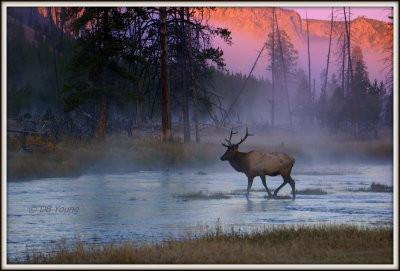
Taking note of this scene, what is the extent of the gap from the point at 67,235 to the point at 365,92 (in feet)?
133

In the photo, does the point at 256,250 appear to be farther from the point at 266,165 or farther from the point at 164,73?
the point at 164,73

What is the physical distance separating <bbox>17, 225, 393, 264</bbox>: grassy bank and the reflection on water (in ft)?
5.00

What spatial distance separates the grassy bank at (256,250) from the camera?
9.88 m

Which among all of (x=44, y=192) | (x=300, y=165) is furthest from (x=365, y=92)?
(x=44, y=192)

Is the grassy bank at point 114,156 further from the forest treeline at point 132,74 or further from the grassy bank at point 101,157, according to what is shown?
the forest treeline at point 132,74

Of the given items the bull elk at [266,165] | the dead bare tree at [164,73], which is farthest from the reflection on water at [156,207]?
the dead bare tree at [164,73]

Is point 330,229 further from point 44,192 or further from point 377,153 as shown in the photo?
point 377,153

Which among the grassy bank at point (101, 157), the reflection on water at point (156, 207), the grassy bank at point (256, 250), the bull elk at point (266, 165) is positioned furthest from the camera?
the grassy bank at point (101, 157)

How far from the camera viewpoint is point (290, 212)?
16375 mm

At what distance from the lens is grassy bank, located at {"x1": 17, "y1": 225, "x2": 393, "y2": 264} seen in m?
9.88

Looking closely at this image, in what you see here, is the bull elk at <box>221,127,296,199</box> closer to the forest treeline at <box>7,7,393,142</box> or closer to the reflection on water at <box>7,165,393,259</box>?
the reflection on water at <box>7,165,393,259</box>

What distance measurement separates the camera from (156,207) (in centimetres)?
1770

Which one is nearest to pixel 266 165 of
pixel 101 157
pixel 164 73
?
pixel 101 157

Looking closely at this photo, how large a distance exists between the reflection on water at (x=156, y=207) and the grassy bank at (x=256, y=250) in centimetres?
152
